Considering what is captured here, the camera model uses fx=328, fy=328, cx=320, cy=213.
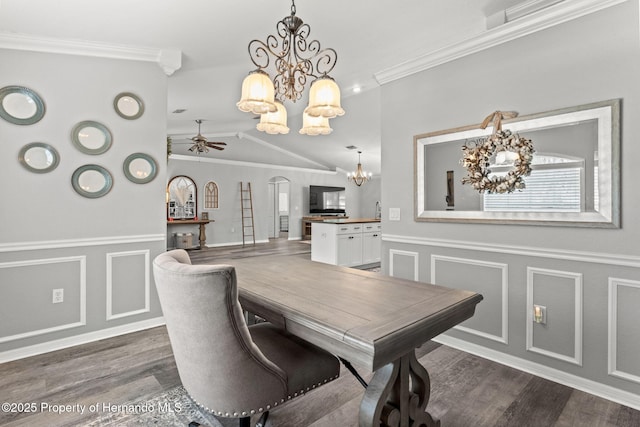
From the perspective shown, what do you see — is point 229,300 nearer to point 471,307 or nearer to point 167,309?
point 167,309

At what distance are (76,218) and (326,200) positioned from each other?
9.01 meters

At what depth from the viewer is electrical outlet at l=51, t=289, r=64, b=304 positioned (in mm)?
2625

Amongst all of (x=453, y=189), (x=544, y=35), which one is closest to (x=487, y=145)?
(x=453, y=189)

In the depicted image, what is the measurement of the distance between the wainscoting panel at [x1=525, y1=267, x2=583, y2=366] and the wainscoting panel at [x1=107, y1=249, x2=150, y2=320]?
3194 mm

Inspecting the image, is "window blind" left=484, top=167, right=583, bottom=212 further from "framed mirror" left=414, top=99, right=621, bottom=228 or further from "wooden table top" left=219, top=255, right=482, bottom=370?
"wooden table top" left=219, top=255, right=482, bottom=370

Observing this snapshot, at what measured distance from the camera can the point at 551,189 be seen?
225cm

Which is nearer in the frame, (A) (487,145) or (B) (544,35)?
(B) (544,35)

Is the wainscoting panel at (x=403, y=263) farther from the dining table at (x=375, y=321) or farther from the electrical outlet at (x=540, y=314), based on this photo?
the dining table at (x=375, y=321)

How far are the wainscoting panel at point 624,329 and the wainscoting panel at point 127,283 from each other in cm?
355

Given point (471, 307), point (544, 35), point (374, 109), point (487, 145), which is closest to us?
point (471, 307)

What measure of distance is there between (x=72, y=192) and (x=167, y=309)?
208 cm

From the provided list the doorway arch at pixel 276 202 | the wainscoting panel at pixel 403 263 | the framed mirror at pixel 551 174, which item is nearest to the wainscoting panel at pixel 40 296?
the wainscoting panel at pixel 403 263

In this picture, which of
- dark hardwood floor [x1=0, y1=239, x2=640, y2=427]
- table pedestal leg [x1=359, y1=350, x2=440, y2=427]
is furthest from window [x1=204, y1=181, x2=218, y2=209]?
table pedestal leg [x1=359, y1=350, x2=440, y2=427]

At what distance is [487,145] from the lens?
2.43 m
